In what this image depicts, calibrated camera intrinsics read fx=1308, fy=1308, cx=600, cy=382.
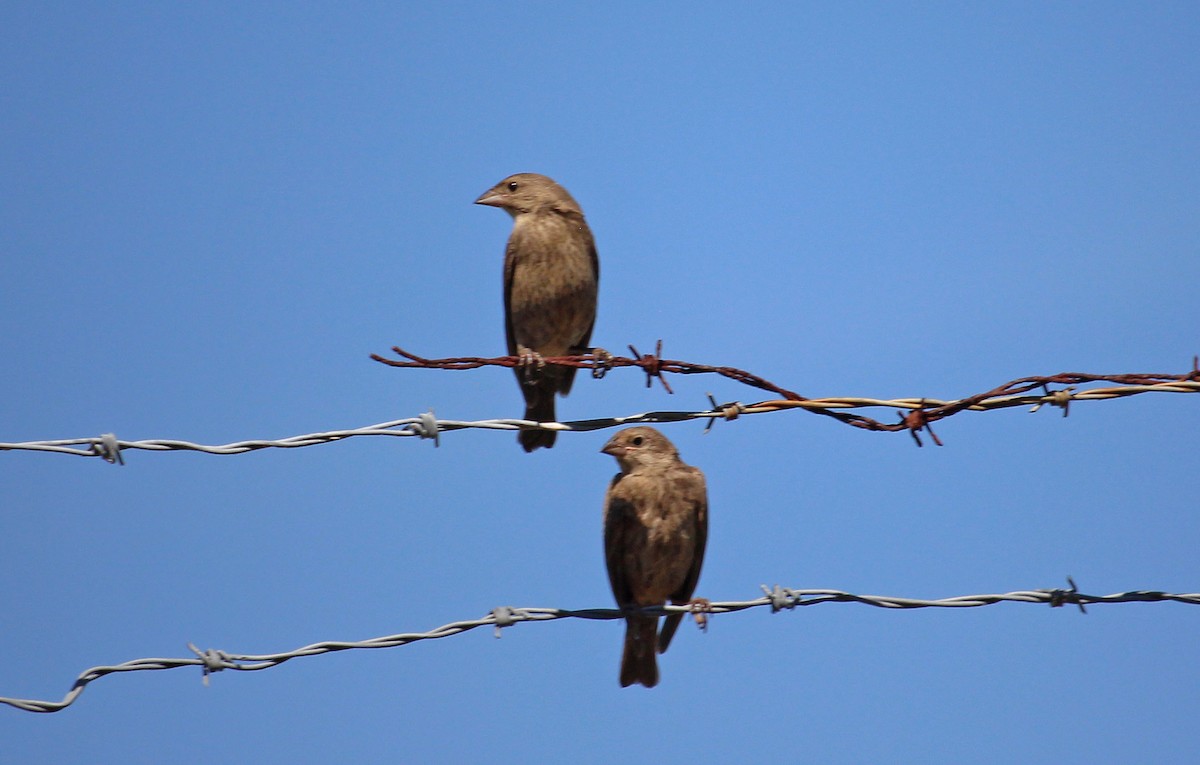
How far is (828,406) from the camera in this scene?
5.53 m

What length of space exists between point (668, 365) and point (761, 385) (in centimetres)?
46

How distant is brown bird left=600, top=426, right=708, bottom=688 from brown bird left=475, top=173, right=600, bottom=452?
1374 mm

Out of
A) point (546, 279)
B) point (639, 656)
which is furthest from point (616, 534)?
point (546, 279)

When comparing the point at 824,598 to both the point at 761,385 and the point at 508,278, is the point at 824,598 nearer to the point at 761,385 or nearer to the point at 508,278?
the point at 761,385

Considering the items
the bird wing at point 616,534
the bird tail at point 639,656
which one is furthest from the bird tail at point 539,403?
the bird tail at point 639,656

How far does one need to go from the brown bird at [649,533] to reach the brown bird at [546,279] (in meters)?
1.37

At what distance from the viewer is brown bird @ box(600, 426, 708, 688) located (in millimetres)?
7281

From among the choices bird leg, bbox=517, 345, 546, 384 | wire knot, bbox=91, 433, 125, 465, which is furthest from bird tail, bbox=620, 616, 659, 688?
wire knot, bbox=91, 433, 125, 465

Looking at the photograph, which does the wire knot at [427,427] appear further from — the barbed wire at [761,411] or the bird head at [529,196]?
the bird head at [529,196]

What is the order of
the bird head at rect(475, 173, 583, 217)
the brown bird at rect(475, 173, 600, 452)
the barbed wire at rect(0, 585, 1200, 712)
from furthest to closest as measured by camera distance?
1. the bird head at rect(475, 173, 583, 217)
2. the brown bird at rect(475, 173, 600, 452)
3. the barbed wire at rect(0, 585, 1200, 712)

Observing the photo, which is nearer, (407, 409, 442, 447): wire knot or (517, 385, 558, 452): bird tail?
(407, 409, 442, 447): wire knot

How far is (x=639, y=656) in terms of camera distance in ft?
23.7

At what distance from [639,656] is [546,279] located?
284cm

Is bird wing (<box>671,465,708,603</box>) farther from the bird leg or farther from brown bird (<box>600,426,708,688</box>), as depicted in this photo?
the bird leg
